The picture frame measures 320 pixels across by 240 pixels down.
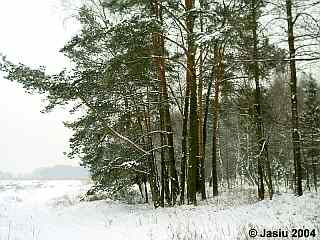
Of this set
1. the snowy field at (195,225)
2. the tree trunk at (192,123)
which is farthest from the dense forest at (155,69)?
the snowy field at (195,225)

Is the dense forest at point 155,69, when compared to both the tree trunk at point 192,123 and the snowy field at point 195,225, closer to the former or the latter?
the tree trunk at point 192,123

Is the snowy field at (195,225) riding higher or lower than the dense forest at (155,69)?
lower

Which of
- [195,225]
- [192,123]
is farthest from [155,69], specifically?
[195,225]

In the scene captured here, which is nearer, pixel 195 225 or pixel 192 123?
pixel 195 225

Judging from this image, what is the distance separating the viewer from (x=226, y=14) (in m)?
12.0

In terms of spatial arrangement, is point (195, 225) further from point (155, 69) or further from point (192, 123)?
point (155, 69)

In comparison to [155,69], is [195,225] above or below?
below

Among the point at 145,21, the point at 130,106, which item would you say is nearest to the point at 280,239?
the point at 145,21

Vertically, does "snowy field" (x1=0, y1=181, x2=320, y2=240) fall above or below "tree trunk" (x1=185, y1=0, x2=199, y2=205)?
below

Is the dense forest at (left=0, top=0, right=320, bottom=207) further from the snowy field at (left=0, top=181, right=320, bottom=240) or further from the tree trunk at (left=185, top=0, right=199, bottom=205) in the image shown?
the snowy field at (left=0, top=181, right=320, bottom=240)

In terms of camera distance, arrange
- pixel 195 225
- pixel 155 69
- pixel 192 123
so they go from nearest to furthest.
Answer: pixel 195 225 → pixel 192 123 → pixel 155 69

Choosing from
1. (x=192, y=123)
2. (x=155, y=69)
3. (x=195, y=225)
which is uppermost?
(x=155, y=69)

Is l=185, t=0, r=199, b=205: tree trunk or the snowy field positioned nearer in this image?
the snowy field

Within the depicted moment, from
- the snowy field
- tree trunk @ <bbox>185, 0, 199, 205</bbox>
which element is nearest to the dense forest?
tree trunk @ <bbox>185, 0, 199, 205</bbox>
